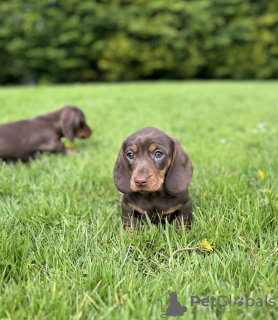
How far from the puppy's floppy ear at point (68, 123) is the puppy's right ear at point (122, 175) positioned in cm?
190

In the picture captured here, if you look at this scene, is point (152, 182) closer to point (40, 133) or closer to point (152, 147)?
point (152, 147)

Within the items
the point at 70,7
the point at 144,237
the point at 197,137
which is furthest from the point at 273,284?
the point at 70,7

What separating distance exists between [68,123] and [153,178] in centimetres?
233

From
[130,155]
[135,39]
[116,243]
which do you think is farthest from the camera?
[135,39]

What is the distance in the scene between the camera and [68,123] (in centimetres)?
399

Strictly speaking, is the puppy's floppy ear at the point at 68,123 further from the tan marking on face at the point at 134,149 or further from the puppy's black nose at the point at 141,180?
the puppy's black nose at the point at 141,180

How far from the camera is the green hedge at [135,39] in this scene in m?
21.2

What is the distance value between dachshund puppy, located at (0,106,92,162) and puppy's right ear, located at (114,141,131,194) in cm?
184

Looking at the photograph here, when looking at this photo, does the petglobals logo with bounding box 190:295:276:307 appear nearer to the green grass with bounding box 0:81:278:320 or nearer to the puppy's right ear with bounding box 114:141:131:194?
the green grass with bounding box 0:81:278:320

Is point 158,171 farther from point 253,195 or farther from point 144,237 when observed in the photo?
point 253,195

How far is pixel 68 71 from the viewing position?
22781mm

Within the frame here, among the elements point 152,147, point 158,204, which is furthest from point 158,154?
point 158,204

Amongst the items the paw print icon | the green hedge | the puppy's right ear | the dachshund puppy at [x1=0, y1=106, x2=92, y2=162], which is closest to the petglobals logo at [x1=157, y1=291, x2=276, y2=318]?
the paw print icon

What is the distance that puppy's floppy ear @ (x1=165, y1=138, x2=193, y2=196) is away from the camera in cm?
201
